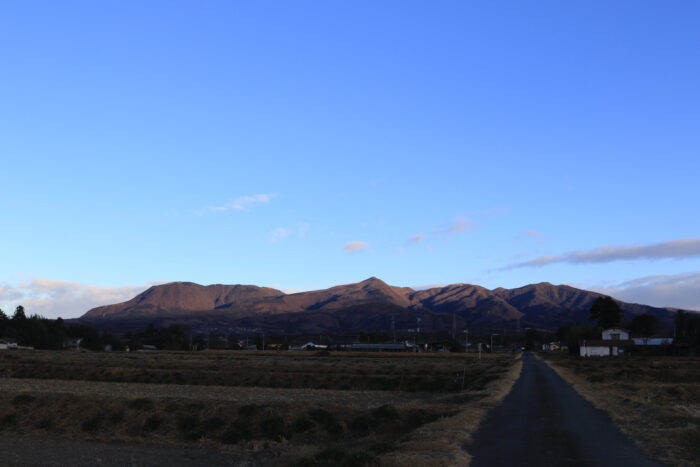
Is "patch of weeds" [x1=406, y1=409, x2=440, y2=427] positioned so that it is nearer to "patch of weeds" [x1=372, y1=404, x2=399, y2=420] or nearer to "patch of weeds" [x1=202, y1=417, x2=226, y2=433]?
"patch of weeds" [x1=372, y1=404, x2=399, y2=420]

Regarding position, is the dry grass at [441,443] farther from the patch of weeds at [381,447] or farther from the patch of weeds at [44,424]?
the patch of weeds at [44,424]

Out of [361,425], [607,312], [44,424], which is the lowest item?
[44,424]

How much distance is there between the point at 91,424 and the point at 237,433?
8.04 meters

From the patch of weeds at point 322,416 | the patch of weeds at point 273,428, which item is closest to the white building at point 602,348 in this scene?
the patch of weeds at point 322,416

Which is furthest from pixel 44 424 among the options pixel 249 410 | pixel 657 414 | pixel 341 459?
pixel 657 414

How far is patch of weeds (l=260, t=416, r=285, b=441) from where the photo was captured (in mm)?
27087

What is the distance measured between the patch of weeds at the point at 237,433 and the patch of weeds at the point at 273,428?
0.63 metres

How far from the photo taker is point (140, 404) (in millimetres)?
32250

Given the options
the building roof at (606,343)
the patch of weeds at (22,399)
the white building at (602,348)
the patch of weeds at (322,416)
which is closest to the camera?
the patch of weeds at (322,416)

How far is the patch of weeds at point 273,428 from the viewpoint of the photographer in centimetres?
2709

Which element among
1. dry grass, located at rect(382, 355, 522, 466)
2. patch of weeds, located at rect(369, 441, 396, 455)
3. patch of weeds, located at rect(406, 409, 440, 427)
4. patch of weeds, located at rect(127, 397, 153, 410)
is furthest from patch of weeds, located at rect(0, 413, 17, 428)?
patch of weeds, located at rect(369, 441, 396, 455)

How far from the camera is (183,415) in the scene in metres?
30.2

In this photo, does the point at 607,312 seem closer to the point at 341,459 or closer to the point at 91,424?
the point at 91,424

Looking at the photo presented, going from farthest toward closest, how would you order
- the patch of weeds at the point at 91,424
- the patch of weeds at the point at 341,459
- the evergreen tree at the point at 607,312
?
1. the evergreen tree at the point at 607,312
2. the patch of weeds at the point at 91,424
3. the patch of weeds at the point at 341,459
